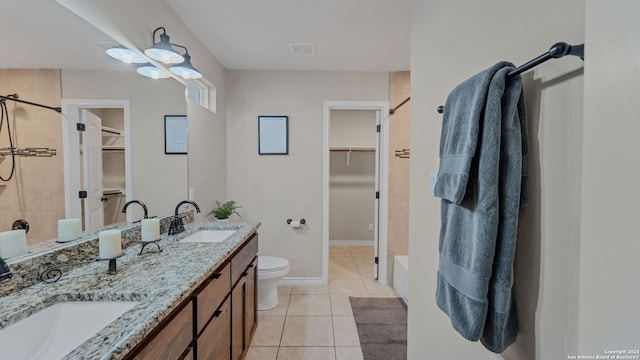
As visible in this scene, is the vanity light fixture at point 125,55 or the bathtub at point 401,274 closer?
the vanity light fixture at point 125,55

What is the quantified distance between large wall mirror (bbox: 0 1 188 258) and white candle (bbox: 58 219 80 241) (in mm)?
23

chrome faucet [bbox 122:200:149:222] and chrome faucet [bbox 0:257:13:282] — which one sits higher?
chrome faucet [bbox 122:200:149:222]

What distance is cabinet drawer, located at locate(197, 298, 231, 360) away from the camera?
3.97 feet

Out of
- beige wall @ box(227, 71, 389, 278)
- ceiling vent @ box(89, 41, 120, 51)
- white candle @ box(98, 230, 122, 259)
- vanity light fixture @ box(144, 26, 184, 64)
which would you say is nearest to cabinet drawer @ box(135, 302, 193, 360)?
white candle @ box(98, 230, 122, 259)

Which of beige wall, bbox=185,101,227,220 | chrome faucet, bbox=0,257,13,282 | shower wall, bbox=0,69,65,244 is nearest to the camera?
chrome faucet, bbox=0,257,13,282

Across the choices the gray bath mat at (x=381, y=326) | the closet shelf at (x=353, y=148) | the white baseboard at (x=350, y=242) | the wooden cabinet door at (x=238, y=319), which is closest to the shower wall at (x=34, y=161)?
the wooden cabinet door at (x=238, y=319)

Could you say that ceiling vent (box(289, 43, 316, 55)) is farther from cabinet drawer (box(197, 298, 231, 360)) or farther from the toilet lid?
cabinet drawer (box(197, 298, 231, 360))

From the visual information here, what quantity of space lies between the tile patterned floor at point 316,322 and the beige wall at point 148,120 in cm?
130

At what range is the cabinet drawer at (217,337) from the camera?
1.21 metres

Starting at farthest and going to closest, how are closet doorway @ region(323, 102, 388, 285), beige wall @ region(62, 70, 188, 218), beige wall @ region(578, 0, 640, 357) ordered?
closet doorway @ region(323, 102, 388, 285) < beige wall @ region(62, 70, 188, 218) < beige wall @ region(578, 0, 640, 357)

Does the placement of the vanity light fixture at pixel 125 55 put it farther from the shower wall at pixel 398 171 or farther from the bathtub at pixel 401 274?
the bathtub at pixel 401 274

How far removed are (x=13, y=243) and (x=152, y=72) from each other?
1.20 metres

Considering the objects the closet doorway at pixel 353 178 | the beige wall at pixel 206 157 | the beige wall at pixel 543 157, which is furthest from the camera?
the closet doorway at pixel 353 178

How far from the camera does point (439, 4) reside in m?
1.27
